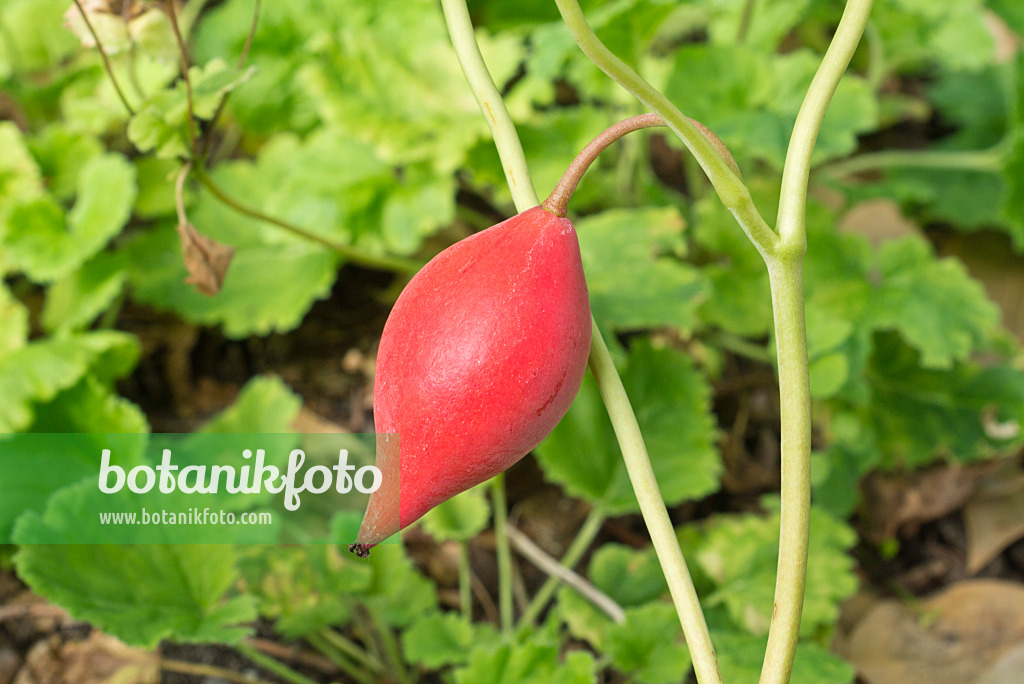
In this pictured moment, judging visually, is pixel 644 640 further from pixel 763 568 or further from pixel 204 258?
pixel 204 258

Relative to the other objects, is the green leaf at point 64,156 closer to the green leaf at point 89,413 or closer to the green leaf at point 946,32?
the green leaf at point 89,413

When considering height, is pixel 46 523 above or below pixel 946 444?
below

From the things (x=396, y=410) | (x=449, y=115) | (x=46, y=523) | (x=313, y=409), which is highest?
(x=449, y=115)

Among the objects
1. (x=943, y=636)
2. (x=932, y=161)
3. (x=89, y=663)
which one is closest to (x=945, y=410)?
(x=943, y=636)

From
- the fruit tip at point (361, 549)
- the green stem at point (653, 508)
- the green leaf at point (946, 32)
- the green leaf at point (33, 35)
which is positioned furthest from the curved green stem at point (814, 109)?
the green leaf at point (33, 35)

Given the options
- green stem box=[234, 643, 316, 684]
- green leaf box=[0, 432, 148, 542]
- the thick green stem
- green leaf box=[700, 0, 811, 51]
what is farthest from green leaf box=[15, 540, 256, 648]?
green leaf box=[700, 0, 811, 51]

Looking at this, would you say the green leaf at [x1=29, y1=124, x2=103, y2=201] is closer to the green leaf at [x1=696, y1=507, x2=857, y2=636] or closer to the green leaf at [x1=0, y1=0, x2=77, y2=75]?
the green leaf at [x1=0, y1=0, x2=77, y2=75]

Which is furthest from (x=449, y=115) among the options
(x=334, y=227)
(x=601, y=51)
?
(x=601, y=51)

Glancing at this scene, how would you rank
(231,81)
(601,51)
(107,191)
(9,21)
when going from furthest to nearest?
(9,21)
(107,191)
(231,81)
(601,51)

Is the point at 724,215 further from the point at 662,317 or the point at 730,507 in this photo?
the point at 730,507
